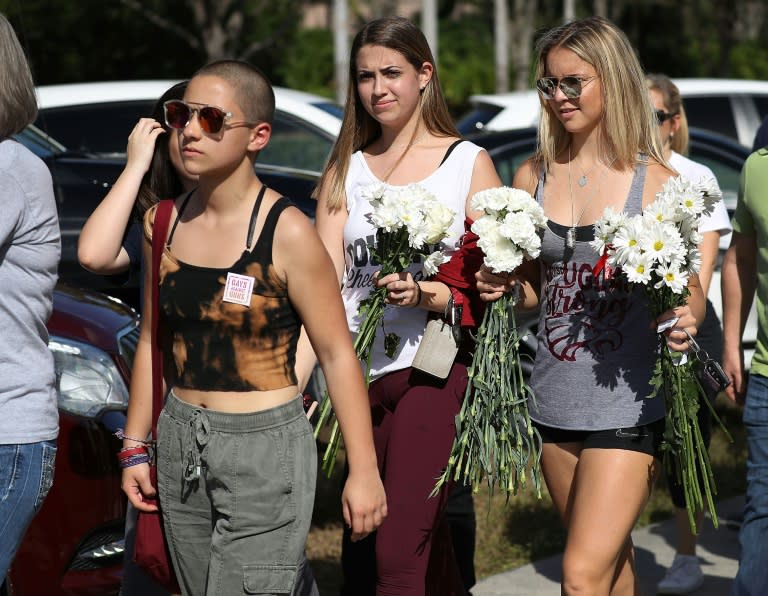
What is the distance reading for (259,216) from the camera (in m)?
3.16

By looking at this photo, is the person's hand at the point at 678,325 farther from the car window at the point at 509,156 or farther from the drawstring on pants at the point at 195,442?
the car window at the point at 509,156

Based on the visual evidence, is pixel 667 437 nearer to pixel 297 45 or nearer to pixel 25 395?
pixel 25 395

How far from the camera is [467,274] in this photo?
4.04 metres

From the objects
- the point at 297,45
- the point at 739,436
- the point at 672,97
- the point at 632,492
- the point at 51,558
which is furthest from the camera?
the point at 297,45

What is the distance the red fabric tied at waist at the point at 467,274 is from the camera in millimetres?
4035

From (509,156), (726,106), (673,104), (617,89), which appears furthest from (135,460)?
(726,106)

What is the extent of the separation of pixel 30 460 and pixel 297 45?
36581 millimetres

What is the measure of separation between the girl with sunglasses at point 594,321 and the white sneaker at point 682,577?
132 cm

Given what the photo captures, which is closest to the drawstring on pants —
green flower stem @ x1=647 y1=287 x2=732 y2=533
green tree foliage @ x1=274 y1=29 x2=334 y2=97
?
green flower stem @ x1=647 y1=287 x2=732 y2=533

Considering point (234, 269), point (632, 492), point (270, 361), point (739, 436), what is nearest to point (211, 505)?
point (270, 361)

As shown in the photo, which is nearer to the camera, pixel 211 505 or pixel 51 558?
pixel 211 505

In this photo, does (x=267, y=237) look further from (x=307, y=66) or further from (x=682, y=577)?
(x=307, y=66)

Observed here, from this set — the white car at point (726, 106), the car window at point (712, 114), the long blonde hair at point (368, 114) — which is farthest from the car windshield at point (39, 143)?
Answer: the car window at point (712, 114)

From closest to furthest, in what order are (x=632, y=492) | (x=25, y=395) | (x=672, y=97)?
(x=25, y=395), (x=632, y=492), (x=672, y=97)
